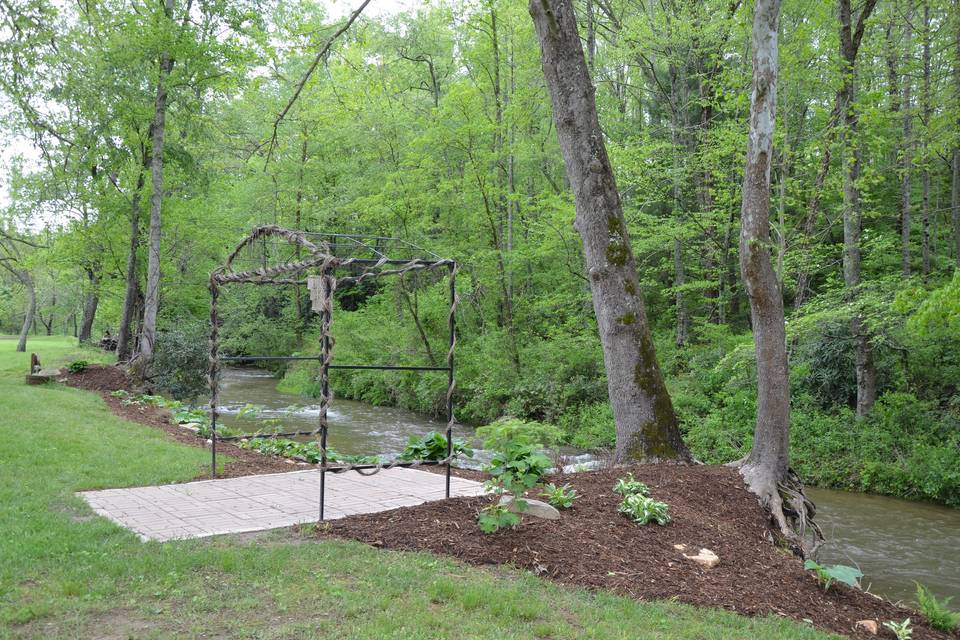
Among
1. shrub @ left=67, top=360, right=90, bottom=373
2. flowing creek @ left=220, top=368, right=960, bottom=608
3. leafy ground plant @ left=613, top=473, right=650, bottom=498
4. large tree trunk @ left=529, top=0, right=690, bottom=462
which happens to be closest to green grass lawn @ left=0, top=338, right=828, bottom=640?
leafy ground plant @ left=613, top=473, right=650, bottom=498

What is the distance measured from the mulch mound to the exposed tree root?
0.64 feet

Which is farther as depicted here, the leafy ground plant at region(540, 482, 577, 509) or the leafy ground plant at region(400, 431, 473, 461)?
the leafy ground plant at region(400, 431, 473, 461)

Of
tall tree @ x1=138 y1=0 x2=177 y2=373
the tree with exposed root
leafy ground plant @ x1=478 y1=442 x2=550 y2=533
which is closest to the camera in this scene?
leafy ground plant @ x1=478 y1=442 x2=550 y2=533

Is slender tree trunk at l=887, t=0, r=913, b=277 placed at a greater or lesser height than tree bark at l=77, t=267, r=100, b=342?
greater

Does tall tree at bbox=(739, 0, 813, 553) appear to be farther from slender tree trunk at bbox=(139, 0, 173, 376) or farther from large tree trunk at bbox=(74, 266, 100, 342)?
large tree trunk at bbox=(74, 266, 100, 342)

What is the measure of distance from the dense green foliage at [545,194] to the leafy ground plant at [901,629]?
3.97 meters

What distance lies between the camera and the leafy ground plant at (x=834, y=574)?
400cm

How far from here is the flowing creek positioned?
21.5ft

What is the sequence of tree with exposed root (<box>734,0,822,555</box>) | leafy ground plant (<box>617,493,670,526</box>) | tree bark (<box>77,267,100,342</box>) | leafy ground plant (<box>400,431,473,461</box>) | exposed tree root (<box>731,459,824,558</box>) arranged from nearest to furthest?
leafy ground plant (<box>617,493,670,526</box>) → exposed tree root (<box>731,459,824,558</box>) → tree with exposed root (<box>734,0,822,555</box>) → leafy ground plant (<box>400,431,473,461</box>) → tree bark (<box>77,267,100,342</box>)

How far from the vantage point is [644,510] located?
496 centimetres

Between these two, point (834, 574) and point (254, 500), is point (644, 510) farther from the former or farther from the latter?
point (254, 500)

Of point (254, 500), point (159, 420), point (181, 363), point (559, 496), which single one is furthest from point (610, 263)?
point (181, 363)

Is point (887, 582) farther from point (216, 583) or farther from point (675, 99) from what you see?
point (675, 99)

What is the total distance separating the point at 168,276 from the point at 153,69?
6593 millimetres
